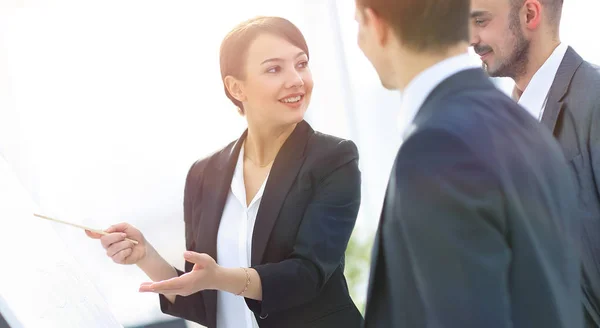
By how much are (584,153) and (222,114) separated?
1.88 metres

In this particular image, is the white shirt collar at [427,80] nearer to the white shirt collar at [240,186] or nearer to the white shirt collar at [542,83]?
the white shirt collar at [542,83]

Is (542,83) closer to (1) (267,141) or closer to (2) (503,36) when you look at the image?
(2) (503,36)

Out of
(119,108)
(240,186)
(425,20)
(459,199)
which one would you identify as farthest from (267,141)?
(119,108)

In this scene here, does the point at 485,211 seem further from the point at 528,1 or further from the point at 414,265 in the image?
the point at 528,1

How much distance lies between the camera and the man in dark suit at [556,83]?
4.32 ft

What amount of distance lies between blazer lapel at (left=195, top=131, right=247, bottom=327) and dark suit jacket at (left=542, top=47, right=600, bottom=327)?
72cm

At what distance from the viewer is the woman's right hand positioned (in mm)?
1476

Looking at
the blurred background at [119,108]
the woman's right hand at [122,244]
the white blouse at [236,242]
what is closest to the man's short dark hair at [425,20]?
the white blouse at [236,242]

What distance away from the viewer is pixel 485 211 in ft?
2.46

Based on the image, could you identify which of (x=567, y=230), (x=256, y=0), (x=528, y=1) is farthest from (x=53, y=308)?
(x=256, y=0)

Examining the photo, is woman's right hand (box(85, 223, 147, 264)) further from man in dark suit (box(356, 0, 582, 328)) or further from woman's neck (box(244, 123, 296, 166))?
man in dark suit (box(356, 0, 582, 328))

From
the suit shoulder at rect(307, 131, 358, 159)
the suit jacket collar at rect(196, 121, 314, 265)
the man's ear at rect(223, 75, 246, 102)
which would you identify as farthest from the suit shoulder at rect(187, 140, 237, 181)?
the suit shoulder at rect(307, 131, 358, 159)

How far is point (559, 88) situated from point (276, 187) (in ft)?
2.08

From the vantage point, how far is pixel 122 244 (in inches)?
58.4
